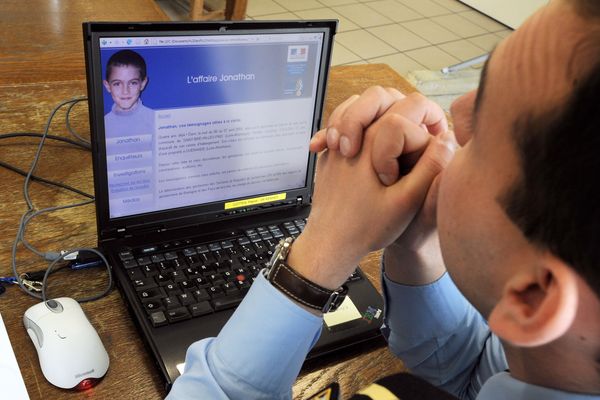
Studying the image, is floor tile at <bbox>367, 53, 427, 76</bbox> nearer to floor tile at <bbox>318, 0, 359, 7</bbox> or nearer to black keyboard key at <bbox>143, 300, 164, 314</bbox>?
floor tile at <bbox>318, 0, 359, 7</bbox>

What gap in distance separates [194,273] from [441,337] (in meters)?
0.34

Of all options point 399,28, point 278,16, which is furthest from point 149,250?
point 399,28

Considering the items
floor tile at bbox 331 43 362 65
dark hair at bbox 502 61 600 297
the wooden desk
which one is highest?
dark hair at bbox 502 61 600 297

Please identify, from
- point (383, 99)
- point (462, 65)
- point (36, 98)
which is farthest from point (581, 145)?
point (462, 65)

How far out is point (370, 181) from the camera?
2.13 ft

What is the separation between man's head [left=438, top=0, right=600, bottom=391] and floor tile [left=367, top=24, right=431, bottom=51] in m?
3.55

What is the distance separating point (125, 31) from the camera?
2.45 feet

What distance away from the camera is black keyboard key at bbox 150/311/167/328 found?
75 centimetres

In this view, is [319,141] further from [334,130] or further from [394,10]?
[394,10]

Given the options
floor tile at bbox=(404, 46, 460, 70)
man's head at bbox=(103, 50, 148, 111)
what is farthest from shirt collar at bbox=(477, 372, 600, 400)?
floor tile at bbox=(404, 46, 460, 70)

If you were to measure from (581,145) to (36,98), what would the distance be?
111 centimetres

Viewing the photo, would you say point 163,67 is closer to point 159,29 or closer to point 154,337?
point 159,29

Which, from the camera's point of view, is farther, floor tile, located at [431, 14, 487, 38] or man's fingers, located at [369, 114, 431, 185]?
floor tile, located at [431, 14, 487, 38]

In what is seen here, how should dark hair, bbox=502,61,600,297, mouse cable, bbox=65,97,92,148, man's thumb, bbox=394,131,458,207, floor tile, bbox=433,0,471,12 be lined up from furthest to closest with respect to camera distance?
1. floor tile, bbox=433,0,471,12
2. mouse cable, bbox=65,97,92,148
3. man's thumb, bbox=394,131,458,207
4. dark hair, bbox=502,61,600,297
